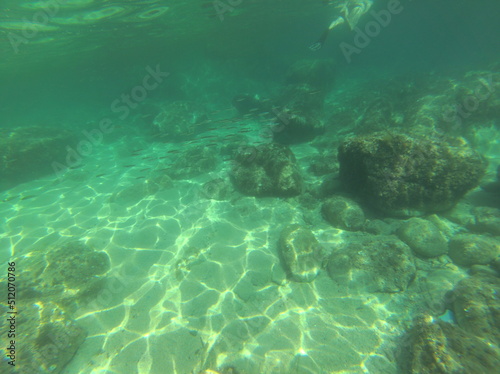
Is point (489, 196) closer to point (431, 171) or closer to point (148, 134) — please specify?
point (431, 171)

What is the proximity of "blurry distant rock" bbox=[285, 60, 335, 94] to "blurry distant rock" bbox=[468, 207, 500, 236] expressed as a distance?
50.0 feet

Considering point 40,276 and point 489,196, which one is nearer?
point 40,276

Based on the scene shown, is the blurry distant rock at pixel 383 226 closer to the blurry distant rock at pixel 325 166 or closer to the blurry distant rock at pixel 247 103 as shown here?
the blurry distant rock at pixel 325 166

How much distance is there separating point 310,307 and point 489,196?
265 inches

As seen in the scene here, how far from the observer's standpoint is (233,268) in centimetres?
585

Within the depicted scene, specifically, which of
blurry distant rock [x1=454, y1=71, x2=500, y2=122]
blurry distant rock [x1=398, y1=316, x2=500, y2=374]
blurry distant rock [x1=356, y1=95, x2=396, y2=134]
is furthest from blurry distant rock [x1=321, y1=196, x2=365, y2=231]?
blurry distant rock [x1=454, y1=71, x2=500, y2=122]

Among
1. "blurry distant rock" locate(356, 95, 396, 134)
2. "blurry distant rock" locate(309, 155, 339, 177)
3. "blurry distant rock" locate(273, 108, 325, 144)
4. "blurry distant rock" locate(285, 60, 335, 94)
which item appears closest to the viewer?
"blurry distant rock" locate(309, 155, 339, 177)

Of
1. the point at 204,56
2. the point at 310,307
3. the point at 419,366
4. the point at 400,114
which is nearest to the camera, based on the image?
the point at 419,366

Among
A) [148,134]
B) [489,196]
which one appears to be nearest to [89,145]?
[148,134]

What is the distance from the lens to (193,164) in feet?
34.4

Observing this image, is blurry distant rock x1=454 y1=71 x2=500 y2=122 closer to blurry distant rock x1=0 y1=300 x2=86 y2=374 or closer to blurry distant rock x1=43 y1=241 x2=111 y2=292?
blurry distant rock x1=43 y1=241 x2=111 y2=292

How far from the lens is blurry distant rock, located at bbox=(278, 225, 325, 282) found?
5430 millimetres

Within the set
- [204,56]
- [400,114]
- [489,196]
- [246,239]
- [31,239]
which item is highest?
[204,56]

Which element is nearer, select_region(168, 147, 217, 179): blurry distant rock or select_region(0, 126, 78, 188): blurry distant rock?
select_region(168, 147, 217, 179): blurry distant rock
